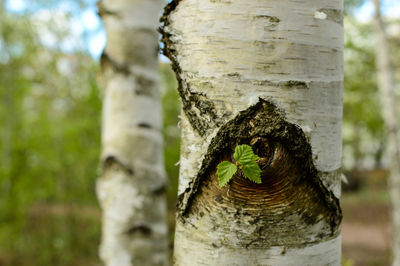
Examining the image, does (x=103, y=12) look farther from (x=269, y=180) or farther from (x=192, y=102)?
(x=269, y=180)

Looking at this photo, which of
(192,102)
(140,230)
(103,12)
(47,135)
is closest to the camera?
(192,102)

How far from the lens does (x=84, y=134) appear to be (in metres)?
8.17

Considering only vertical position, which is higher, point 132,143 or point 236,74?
point 236,74

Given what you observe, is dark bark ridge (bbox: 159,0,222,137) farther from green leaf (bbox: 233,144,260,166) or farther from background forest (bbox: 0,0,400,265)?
background forest (bbox: 0,0,400,265)

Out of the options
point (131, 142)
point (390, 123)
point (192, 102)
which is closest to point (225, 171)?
point (192, 102)

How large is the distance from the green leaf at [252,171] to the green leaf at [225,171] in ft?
0.06

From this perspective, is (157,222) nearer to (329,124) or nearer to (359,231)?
(329,124)

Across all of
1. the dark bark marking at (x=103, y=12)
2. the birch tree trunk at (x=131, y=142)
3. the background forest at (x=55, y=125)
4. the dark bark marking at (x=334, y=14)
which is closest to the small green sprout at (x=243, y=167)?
the dark bark marking at (x=334, y=14)

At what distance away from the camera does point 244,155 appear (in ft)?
2.03

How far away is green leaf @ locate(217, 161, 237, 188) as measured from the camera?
627 millimetres

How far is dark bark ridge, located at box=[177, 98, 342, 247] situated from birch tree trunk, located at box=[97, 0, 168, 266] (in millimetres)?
1323

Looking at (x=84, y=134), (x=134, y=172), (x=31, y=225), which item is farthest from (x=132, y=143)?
(x=31, y=225)

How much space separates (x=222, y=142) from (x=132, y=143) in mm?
1382

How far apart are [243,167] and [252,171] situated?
2cm
